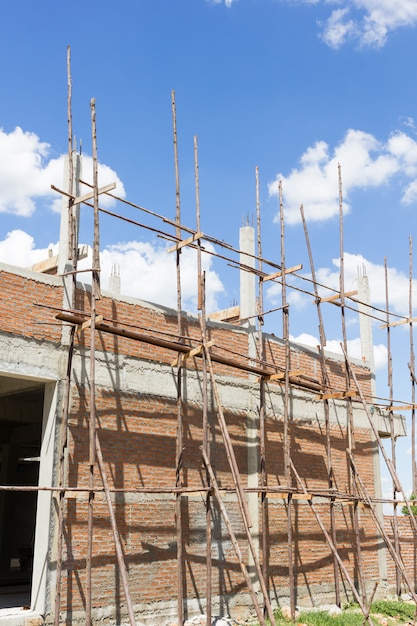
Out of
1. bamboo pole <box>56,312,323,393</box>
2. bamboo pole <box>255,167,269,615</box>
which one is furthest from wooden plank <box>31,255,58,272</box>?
bamboo pole <box>255,167,269,615</box>

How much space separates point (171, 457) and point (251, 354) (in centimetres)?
329

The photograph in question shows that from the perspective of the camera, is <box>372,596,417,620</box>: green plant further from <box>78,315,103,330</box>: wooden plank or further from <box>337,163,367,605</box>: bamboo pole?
<box>78,315,103,330</box>: wooden plank

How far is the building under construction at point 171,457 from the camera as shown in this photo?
1066 centimetres

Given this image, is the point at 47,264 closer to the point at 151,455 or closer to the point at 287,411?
the point at 151,455

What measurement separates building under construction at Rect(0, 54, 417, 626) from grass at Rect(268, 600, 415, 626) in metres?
0.48

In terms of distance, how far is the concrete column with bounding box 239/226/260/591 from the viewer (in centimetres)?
1376

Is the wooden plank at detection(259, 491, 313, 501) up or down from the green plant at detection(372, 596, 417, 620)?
up

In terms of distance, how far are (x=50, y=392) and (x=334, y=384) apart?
8.32 meters

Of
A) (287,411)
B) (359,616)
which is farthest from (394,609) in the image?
(287,411)

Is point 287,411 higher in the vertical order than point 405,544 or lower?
higher

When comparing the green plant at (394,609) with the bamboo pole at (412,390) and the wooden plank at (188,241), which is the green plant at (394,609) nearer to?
the bamboo pole at (412,390)

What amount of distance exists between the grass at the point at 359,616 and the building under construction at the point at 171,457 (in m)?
0.48

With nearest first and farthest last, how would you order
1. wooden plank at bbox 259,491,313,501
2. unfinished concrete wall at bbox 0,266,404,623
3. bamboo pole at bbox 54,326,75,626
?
1. bamboo pole at bbox 54,326,75,626
2. unfinished concrete wall at bbox 0,266,404,623
3. wooden plank at bbox 259,491,313,501

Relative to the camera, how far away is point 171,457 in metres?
12.4
